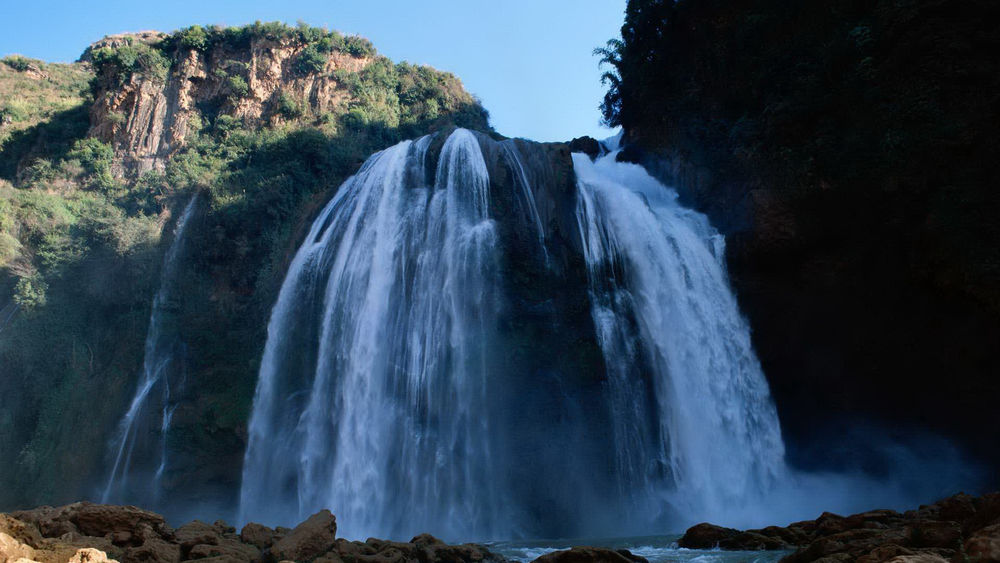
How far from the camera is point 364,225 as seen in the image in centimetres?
1669

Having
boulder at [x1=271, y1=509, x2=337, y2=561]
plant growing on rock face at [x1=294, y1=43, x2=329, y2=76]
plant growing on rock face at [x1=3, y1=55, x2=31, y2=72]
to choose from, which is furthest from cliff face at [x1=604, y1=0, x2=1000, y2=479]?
plant growing on rock face at [x1=3, y1=55, x2=31, y2=72]

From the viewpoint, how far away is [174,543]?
23.4 feet

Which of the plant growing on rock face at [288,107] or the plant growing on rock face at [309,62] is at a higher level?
the plant growing on rock face at [309,62]

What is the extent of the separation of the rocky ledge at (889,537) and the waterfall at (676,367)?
364 centimetres

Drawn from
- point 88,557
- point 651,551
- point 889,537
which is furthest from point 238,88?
point 889,537

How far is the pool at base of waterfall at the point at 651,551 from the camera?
309 inches

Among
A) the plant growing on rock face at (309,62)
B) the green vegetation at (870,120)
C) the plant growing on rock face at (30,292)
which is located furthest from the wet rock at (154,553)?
the plant growing on rock face at (309,62)

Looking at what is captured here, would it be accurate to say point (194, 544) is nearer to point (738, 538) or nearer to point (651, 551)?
point (651, 551)

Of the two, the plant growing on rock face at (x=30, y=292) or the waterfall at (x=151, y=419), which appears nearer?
the waterfall at (x=151, y=419)

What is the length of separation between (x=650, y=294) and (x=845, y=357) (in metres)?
4.87

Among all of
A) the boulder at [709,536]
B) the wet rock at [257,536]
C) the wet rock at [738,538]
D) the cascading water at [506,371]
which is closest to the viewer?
the wet rock at [257,536]

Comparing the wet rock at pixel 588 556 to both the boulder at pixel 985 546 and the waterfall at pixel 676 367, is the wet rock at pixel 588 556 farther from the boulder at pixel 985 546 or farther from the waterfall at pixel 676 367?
the waterfall at pixel 676 367

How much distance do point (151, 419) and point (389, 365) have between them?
28.2ft

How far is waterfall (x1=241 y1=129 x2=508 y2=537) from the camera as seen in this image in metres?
12.9
